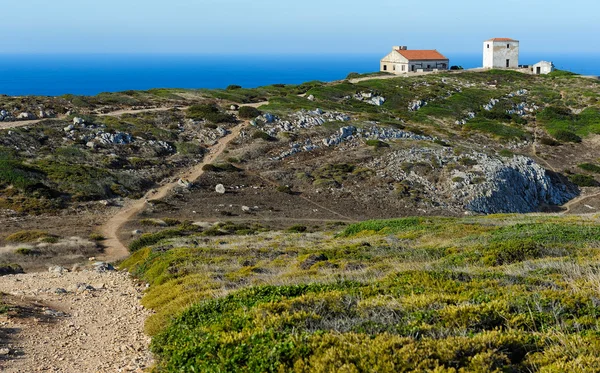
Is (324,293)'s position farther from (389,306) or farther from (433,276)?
(433,276)

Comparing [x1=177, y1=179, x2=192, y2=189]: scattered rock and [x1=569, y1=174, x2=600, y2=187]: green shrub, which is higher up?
[x1=177, y1=179, x2=192, y2=189]: scattered rock

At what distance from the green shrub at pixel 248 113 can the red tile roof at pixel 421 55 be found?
6243 cm

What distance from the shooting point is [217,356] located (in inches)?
325

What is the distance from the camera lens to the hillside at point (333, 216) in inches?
340

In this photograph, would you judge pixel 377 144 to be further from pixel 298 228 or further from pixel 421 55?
pixel 421 55

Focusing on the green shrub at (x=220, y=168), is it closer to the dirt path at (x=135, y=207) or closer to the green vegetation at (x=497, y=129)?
the dirt path at (x=135, y=207)

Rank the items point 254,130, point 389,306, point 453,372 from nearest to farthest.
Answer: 1. point 453,372
2. point 389,306
3. point 254,130

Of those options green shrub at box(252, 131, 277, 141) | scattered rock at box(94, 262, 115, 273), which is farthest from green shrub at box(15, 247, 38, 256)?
green shrub at box(252, 131, 277, 141)

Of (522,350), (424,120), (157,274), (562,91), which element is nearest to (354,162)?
(424,120)

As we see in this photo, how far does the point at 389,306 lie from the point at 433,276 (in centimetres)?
330

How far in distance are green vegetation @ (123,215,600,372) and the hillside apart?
5cm

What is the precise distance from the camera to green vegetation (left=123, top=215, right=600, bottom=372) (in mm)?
7570

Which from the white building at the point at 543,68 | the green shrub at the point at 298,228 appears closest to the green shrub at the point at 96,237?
the green shrub at the point at 298,228

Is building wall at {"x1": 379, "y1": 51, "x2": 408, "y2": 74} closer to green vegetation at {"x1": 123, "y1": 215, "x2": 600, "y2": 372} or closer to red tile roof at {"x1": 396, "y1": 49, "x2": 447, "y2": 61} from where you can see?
red tile roof at {"x1": 396, "y1": 49, "x2": 447, "y2": 61}
